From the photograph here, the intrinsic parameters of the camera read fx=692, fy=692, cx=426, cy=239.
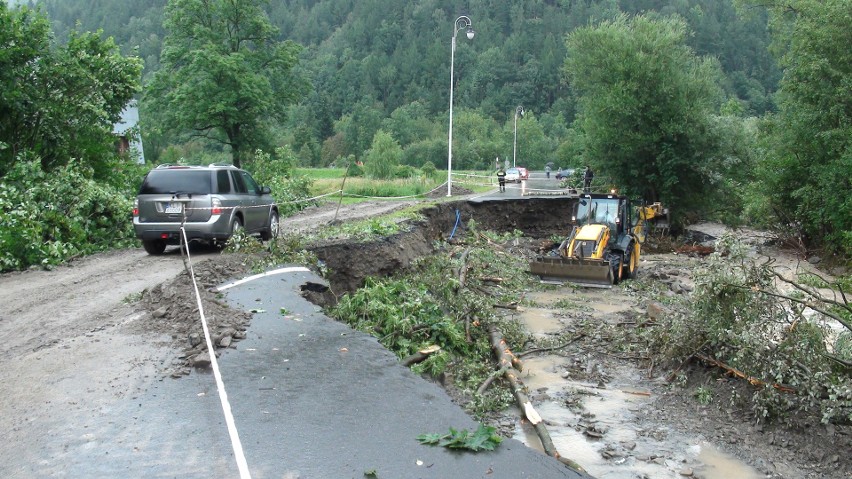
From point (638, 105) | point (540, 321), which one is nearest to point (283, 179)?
point (638, 105)

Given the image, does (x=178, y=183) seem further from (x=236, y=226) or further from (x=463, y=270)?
(x=463, y=270)

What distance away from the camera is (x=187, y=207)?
1417cm

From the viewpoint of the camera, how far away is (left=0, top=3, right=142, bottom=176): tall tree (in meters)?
16.5

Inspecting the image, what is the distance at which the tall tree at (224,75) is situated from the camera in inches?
1497

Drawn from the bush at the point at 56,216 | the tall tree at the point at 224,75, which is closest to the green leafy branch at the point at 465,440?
the bush at the point at 56,216

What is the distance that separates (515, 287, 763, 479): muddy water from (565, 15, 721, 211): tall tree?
58.0 feet

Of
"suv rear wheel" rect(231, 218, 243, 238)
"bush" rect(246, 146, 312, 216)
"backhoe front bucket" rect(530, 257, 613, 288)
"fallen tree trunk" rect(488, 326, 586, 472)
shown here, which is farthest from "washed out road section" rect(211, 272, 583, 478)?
"bush" rect(246, 146, 312, 216)

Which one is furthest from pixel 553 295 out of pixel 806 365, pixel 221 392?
pixel 221 392

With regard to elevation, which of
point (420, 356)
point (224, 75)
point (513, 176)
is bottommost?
point (513, 176)

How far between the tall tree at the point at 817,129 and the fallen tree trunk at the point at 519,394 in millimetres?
12864

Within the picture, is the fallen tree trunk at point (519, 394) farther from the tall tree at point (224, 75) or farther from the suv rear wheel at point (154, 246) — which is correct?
the tall tree at point (224, 75)

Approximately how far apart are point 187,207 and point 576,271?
1019cm

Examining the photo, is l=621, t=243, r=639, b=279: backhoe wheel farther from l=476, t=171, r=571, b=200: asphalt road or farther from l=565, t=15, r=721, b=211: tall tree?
l=476, t=171, r=571, b=200: asphalt road

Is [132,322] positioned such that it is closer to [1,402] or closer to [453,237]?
[1,402]
